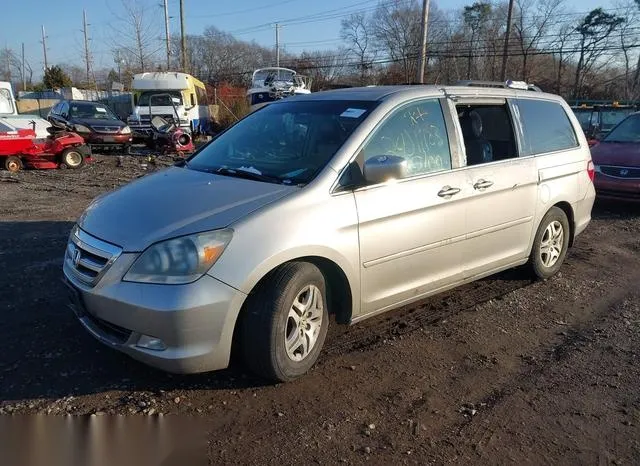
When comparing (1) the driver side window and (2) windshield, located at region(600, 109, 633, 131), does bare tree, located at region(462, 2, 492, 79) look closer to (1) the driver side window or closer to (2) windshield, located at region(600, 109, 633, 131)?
(2) windshield, located at region(600, 109, 633, 131)

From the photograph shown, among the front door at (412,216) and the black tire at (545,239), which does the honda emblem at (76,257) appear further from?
the black tire at (545,239)

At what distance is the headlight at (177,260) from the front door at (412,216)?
1055 mm

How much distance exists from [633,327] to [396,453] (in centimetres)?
277

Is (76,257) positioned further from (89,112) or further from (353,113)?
(89,112)

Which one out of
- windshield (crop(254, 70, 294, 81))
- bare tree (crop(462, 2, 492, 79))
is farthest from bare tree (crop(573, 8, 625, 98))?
windshield (crop(254, 70, 294, 81))

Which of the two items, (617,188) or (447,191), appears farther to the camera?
(617,188)

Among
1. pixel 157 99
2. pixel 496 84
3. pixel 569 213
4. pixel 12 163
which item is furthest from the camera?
pixel 157 99

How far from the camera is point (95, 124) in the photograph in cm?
1727

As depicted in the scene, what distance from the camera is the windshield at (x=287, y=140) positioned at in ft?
12.4

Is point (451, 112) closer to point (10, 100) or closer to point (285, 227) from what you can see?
point (285, 227)

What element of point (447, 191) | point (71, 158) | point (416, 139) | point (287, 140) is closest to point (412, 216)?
point (447, 191)

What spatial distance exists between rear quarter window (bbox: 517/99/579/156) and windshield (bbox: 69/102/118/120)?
52.2ft

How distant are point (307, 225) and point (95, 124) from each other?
52.3 feet

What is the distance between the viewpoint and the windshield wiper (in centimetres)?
369
